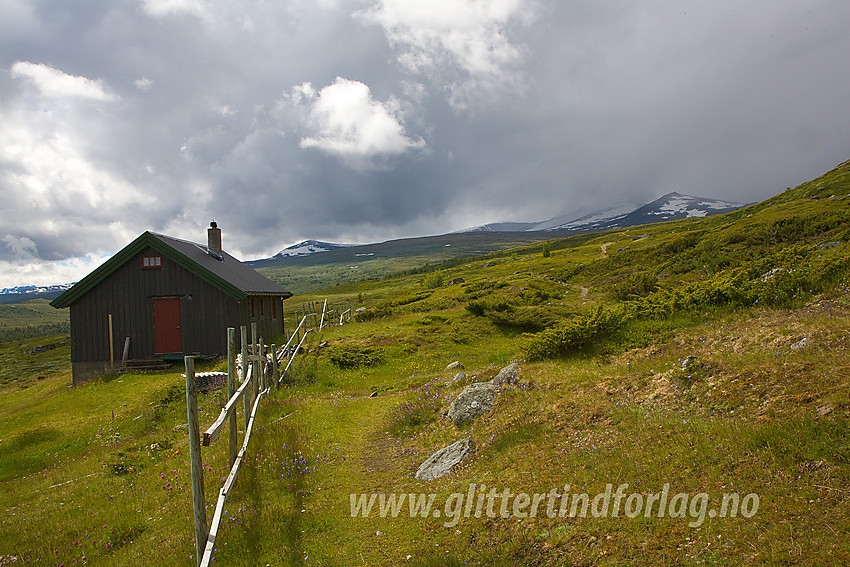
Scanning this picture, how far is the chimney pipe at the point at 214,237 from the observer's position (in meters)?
32.2

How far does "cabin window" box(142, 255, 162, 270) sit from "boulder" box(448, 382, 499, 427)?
2303 centimetres

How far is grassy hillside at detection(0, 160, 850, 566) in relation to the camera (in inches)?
182

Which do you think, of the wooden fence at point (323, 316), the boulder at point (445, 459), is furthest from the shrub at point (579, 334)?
the wooden fence at point (323, 316)

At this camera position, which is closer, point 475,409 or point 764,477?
point 764,477

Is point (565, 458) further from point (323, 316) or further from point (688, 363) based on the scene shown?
point (323, 316)

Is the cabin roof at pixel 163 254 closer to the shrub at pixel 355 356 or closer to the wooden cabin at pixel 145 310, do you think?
the wooden cabin at pixel 145 310

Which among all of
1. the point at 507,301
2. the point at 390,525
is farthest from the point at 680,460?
the point at 507,301

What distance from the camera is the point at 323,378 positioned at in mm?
18531

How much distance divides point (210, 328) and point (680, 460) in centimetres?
2591

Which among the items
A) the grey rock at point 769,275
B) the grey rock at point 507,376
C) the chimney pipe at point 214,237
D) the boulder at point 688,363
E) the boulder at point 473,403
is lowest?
the boulder at point 473,403

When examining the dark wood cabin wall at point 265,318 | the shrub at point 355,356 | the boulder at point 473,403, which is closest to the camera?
the boulder at point 473,403

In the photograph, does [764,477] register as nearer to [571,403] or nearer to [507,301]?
[571,403]

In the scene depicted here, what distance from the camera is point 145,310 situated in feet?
85.4

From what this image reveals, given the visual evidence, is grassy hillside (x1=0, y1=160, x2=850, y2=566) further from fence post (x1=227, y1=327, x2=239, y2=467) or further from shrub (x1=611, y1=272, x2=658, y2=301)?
shrub (x1=611, y1=272, x2=658, y2=301)
